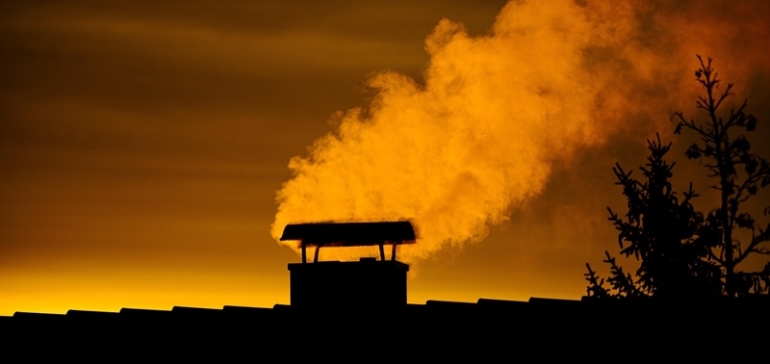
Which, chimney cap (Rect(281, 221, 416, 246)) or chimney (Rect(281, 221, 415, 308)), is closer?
chimney (Rect(281, 221, 415, 308))

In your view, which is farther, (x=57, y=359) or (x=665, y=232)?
(x=665, y=232)

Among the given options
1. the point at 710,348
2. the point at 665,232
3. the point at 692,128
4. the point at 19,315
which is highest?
the point at 692,128

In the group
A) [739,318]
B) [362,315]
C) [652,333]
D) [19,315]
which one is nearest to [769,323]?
[739,318]

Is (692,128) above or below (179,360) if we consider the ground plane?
above

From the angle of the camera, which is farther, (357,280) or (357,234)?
(357,234)

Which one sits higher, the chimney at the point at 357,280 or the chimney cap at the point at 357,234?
the chimney cap at the point at 357,234

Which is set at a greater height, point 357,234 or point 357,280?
point 357,234

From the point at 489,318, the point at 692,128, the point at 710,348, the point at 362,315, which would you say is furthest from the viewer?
the point at 692,128

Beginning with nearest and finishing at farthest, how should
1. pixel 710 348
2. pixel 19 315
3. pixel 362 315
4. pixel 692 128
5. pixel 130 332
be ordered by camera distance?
pixel 710 348 → pixel 362 315 → pixel 130 332 → pixel 19 315 → pixel 692 128

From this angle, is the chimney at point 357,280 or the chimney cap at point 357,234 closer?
the chimney at point 357,280

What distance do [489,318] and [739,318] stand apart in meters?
2.69

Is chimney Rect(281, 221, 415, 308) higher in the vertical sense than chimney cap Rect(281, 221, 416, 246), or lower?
lower

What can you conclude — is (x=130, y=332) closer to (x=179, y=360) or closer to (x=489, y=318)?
(x=179, y=360)

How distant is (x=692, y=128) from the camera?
22.4 metres
